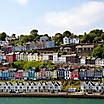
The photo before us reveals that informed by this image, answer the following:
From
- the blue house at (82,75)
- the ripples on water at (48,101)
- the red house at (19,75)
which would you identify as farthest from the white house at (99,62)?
the ripples on water at (48,101)

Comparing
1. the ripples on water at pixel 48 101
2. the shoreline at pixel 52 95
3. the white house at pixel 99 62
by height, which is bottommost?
the ripples on water at pixel 48 101

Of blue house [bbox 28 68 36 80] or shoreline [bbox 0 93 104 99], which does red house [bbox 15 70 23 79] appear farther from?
shoreline [bbox 0 93 104 99]

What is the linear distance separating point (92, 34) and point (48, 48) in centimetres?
370

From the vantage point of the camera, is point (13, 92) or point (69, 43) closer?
point (13, 92)

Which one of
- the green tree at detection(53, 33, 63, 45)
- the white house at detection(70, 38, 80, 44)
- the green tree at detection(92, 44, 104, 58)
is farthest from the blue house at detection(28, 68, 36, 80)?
the green tree at detection(53, 33, 63, 45)

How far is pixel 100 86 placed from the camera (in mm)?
22078

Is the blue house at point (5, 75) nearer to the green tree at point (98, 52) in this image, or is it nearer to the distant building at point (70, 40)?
the green tree at point (98, 52)

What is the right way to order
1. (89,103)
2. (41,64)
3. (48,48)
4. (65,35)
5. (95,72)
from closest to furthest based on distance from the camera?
1. (89,103)
2. (95,72)
3. (41,64)
4. (48,48)
5. (65,35)

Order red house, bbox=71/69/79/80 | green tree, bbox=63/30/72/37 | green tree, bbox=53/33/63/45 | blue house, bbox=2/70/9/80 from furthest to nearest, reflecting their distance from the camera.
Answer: green tree, bbox=63/30/72/37
green tree, bbox=53/33/63/45
blue house, bbox=2/70/9/80
red house, bbox=71/69/79/80

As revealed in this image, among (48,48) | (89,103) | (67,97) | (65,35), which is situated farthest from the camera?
(65,35)

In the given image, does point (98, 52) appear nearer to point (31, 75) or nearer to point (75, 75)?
point (75, 75)

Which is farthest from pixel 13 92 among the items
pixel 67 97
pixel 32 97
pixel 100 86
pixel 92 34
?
pixel 92 34

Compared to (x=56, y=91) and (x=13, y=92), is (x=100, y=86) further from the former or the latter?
(x=13, y=92)

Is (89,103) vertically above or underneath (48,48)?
underneath
